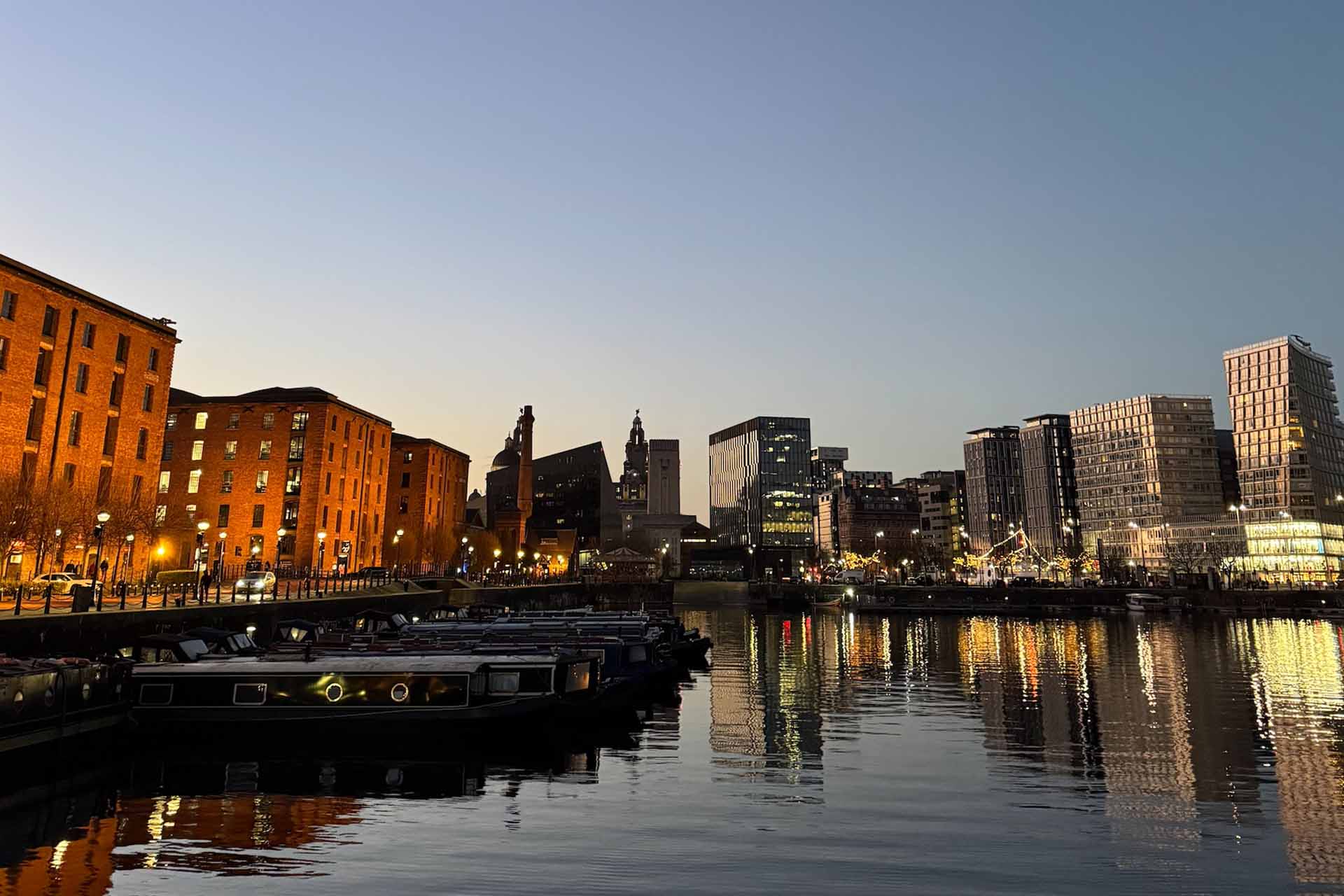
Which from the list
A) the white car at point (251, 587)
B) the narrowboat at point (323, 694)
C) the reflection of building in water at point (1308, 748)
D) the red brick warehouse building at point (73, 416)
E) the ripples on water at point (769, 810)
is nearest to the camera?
the ripples on water at point (769, 810)

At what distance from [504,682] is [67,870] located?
588 inches

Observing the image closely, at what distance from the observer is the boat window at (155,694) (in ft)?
90.2

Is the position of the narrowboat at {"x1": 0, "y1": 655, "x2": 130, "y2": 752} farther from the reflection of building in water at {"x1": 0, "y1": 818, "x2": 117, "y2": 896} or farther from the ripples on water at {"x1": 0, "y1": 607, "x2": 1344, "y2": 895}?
the reflection of building in water at {"x1": 0, "y1": 818, "x2": 117, "y2": 896}

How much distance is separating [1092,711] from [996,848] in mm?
21273

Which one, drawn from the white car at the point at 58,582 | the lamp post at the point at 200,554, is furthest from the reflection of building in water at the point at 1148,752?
the white car at the point at 58,582

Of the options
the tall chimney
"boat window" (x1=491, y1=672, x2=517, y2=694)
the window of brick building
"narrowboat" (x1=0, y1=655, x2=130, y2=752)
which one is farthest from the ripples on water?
the tall chimney

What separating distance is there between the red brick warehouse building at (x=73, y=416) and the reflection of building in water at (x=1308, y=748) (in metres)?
61.1

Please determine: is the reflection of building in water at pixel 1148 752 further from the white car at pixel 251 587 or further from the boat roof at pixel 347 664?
the white car at pixel 251 587

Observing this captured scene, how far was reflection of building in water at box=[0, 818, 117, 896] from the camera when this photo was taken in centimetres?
1405

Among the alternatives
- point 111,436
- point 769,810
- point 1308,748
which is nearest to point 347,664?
point 769,810

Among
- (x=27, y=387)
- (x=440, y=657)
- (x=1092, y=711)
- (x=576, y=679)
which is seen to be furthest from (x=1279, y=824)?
(x=27, y=387)

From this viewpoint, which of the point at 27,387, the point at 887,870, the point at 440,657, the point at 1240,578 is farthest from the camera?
the point at 1240,578

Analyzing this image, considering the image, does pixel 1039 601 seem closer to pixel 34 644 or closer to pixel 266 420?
pixel 266 420

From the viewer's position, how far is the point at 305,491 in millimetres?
100500
